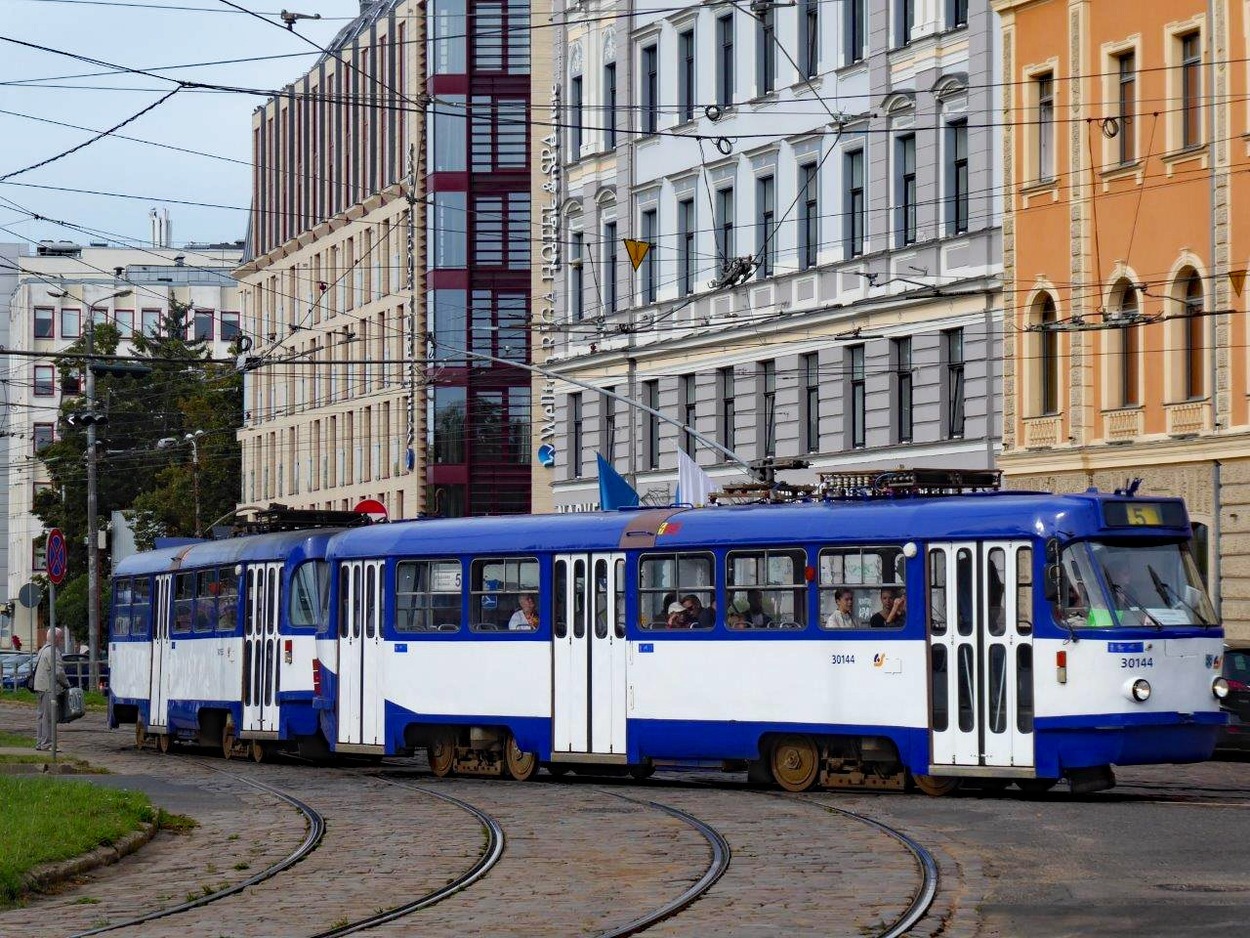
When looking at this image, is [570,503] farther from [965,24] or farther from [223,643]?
[223,643]

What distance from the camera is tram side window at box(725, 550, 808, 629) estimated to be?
23984mm

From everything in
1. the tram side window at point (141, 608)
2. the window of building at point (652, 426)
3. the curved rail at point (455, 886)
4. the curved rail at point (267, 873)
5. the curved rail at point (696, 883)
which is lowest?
the curved rail at point (267, 873)

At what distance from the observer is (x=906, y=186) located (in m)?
44.4

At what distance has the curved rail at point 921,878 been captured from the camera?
13.3 meters

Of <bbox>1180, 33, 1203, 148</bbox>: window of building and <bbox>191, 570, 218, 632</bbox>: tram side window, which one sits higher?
<bbox>1180, 33, 1203, 148</bbox>: window of building

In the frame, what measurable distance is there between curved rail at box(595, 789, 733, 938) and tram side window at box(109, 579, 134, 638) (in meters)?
18.3

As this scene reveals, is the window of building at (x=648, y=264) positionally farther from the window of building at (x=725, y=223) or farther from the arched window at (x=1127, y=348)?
the arched window at (x=1127, y=348)

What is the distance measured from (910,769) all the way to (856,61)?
24.9m

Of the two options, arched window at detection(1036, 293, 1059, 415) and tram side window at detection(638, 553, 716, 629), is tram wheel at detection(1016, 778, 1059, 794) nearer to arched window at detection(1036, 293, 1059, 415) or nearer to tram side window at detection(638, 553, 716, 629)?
tram side window at detection(638, 553, 716, 629)

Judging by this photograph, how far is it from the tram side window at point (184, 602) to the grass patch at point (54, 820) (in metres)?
11.2

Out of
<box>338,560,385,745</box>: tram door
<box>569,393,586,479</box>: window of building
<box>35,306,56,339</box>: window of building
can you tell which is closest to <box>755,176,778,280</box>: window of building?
<box>569,393,586,479</box>: window of building

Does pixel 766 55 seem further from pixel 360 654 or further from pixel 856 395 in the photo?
pixel 360 654

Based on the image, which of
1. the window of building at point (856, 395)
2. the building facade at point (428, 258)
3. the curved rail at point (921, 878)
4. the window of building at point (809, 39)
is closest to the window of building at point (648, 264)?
the window of building at point (809, 39)

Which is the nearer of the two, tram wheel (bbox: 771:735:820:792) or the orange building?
tram wheel (bbox: 771:735:820:792)
